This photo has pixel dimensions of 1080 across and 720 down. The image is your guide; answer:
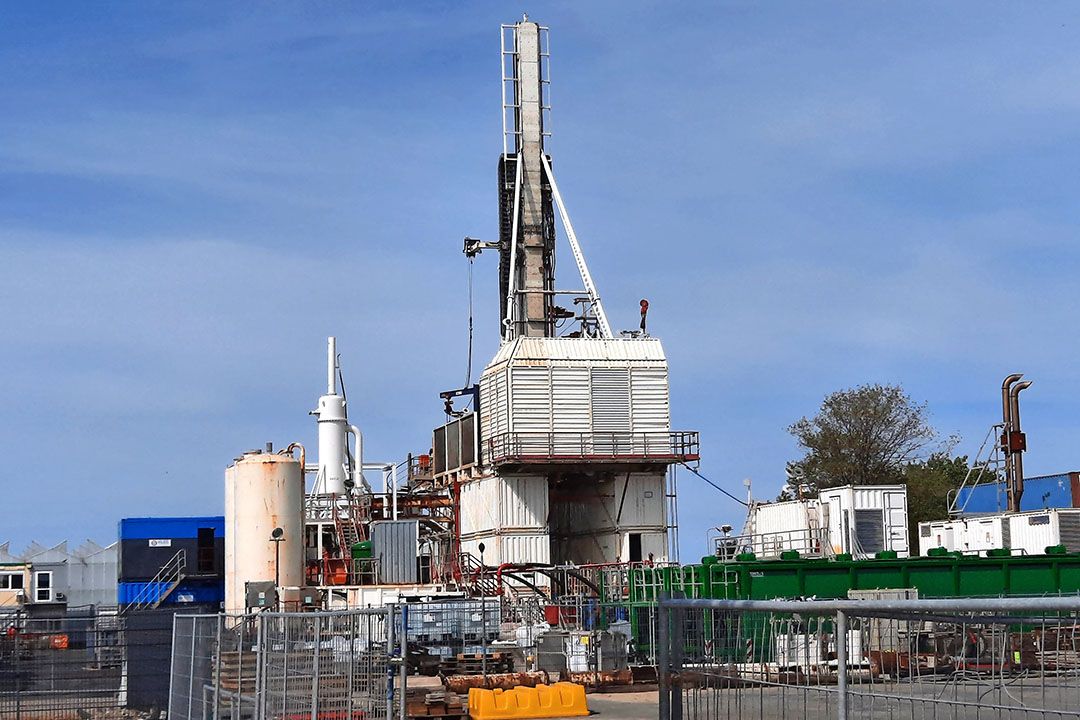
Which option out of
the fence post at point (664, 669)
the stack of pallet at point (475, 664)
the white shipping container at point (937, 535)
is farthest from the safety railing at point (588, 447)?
the fence post at point (664, 669)

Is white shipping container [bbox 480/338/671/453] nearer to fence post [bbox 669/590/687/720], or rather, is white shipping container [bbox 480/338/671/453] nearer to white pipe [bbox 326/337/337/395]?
white pipe [bbox 326/337/337/395]

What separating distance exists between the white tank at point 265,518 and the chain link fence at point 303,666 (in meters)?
31.0

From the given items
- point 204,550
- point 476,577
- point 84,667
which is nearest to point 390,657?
point 84,667

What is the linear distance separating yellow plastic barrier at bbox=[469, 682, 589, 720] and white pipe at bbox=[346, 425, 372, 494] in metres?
37.0

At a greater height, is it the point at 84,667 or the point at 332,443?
the point at 332,443

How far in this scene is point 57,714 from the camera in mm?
18422

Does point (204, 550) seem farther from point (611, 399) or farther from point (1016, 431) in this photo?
point (1016, 431)

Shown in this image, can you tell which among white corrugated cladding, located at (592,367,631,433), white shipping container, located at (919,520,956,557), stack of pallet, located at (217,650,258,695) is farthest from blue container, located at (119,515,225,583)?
stack of pallet, located at (217,650,258,695)

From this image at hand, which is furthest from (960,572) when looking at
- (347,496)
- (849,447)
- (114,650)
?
(849,447)

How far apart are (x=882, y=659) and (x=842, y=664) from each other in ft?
0.80

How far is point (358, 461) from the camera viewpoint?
61.0 meters

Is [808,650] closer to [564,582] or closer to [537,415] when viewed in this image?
[564,582]

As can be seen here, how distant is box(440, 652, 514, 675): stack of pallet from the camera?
100 feet

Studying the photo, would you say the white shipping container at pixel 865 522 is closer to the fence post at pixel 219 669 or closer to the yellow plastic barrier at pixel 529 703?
the yellow plastic barrier at pixel 529 703
